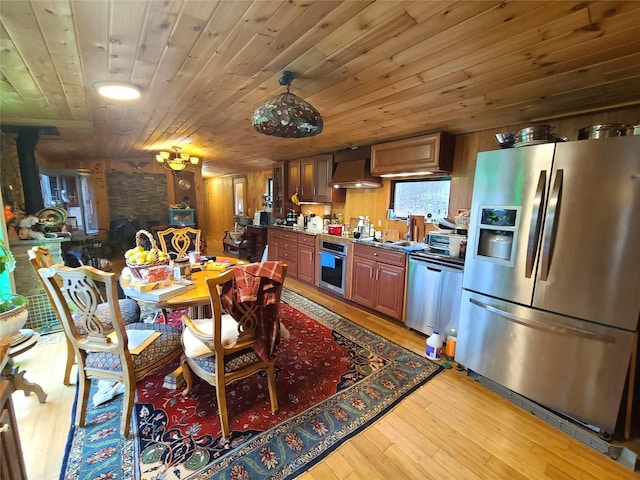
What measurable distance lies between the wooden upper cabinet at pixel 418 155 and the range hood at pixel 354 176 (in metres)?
0.31

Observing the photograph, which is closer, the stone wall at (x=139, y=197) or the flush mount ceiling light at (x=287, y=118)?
the flush mount ceiling light at (x=287, y=118)

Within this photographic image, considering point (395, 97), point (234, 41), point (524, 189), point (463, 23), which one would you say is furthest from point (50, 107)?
point (524, 189)

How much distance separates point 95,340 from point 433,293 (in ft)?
8.93

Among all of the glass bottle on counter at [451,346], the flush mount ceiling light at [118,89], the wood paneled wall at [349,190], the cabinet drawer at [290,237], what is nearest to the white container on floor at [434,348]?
the glass bottle on counter at [451,346]

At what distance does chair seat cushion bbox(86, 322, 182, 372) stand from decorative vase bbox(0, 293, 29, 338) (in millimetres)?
787

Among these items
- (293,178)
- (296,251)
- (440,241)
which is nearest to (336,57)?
(440,241)

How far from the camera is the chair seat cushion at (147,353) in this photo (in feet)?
5.30

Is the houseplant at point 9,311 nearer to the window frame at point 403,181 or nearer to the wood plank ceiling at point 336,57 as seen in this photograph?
the wood plank ceiling at point 336,57

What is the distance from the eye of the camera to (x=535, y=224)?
179 cm

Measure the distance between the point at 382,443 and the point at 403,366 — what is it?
0.84m

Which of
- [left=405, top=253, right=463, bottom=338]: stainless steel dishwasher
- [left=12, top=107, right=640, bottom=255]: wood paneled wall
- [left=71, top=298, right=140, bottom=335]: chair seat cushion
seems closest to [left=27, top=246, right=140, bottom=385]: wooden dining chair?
[left=71, top=298, right=140, bottom=335]: chair seat cushion

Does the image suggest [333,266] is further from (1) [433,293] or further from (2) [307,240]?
(1) [433,293]

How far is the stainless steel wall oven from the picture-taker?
Result: 3.74 metres

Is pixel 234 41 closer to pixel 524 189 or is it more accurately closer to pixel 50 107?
pixel 524 189
